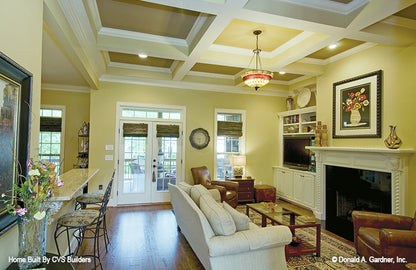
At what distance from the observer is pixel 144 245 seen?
11.2 ft

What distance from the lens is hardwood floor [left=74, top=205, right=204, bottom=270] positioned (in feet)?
9.48

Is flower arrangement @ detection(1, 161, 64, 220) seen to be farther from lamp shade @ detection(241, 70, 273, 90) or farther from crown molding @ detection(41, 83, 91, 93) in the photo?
crown molding @ detection(41, 83, 91, 93)

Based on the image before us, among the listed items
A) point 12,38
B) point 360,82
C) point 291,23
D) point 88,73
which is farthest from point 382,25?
point 88,73

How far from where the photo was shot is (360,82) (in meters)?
4.03

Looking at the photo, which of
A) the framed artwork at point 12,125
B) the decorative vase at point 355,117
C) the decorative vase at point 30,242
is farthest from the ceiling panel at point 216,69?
the decorative vase at point 30,242

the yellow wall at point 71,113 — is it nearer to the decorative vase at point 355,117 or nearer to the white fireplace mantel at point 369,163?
the white fireplace mantel at point 369,163

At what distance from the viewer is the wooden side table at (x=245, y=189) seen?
5.75 meters

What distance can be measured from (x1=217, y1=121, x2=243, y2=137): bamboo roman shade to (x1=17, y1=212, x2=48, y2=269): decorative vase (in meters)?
4.93

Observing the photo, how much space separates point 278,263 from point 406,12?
3484 mm

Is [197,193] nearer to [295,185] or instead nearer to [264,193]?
[264,193]

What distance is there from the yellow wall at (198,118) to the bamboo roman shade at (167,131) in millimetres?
287

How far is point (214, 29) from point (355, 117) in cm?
292

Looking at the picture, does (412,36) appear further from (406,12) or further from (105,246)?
(105,246)

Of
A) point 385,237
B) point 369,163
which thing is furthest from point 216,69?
point 385,237
